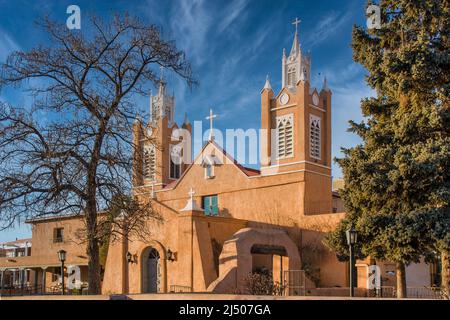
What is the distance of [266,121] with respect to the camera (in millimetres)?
38562

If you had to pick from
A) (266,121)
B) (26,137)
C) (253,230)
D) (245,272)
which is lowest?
(245,272)

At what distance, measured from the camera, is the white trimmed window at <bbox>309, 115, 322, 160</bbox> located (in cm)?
3728

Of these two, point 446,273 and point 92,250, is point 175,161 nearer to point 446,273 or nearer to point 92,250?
point 92,250

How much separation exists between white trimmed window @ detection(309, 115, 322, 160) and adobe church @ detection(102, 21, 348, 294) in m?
0.07

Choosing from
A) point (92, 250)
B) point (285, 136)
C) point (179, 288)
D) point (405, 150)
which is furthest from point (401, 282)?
point (285, 136)

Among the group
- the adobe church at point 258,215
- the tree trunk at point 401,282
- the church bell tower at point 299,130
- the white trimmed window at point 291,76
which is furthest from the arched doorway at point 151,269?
the tree trunk at point 401,282

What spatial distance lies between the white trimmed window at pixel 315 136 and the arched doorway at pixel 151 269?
37.5 ft

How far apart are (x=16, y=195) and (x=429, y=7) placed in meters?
14.3

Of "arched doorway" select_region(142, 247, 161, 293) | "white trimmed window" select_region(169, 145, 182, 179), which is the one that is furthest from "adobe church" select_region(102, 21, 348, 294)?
"white trimmed window" select_region(169, 145, 182, 179)

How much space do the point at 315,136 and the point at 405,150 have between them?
1938 cm

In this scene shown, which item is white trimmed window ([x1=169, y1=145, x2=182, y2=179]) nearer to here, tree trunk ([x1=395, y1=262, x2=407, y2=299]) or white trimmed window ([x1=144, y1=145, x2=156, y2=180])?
white trimmed window ([x1=144, y1=145, x2=156, y2=180])

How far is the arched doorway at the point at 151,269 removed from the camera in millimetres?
33406
